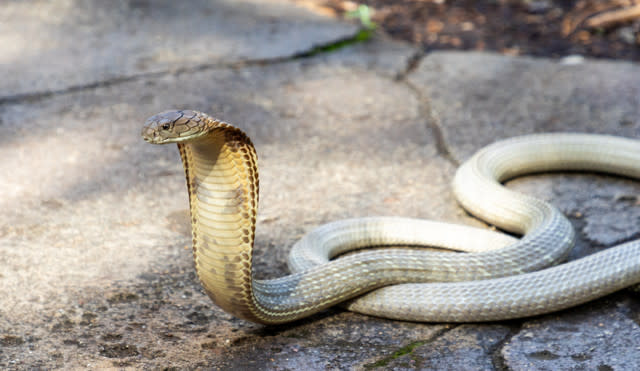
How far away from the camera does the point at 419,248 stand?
129 inches

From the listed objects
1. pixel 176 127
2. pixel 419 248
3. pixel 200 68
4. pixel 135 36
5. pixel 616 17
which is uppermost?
pixel 176 127

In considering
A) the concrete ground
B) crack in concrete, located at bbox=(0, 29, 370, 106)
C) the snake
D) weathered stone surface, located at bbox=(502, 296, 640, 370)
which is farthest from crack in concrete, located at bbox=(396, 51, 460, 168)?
weathered stone surface, located at bbox=(502, 296, 640, 370)

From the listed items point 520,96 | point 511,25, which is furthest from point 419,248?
point 511,25

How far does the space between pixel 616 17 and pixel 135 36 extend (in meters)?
4.17

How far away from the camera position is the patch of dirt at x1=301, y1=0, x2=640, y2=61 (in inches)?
229

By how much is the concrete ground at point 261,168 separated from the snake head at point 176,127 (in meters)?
0.78

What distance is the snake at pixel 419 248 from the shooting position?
2070mm

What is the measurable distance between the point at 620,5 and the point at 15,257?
226 inches

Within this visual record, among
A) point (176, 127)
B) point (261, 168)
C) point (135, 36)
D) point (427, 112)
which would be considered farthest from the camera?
point (135, 36)

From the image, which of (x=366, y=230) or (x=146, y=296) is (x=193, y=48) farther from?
(x=146, y=296)

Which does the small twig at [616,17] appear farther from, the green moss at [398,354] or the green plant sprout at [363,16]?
the green moss at [398,354]

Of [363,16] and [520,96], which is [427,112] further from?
[363,16]

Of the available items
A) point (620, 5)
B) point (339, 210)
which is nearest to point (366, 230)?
point (339, 210)

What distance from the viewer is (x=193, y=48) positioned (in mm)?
5359
